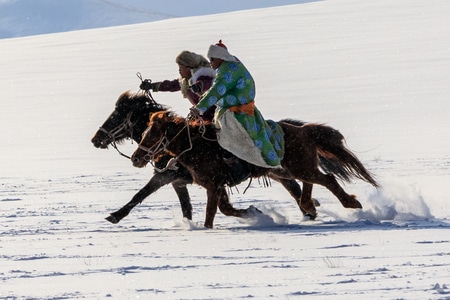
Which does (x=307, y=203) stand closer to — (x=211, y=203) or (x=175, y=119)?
(x=211, y=203)

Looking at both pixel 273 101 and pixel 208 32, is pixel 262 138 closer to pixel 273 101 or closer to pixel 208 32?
pixel 273 101

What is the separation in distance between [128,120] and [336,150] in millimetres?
1854

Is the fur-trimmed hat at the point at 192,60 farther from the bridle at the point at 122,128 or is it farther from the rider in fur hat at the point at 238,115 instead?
the bridle at the point at 122,128

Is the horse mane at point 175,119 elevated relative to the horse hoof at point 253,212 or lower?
elevated

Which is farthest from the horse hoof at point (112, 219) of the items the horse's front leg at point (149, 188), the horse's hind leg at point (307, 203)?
the horse's hind leg at point (307, 203)

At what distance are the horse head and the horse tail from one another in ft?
4.77

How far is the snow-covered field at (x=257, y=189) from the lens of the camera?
527 centimetres

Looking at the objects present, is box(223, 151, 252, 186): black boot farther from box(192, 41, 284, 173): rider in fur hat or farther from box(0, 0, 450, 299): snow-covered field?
box(0, 0, 450, 299): snow-covered field

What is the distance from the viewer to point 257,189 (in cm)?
1121

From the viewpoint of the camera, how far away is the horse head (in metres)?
8.84

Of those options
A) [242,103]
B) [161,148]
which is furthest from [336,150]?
[161,148]

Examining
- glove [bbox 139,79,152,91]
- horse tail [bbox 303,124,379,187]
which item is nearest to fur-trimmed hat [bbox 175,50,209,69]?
glove [bbox 139,79,152,91]

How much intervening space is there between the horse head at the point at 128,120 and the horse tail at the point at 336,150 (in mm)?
1455

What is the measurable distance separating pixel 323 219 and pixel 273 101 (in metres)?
14.4
